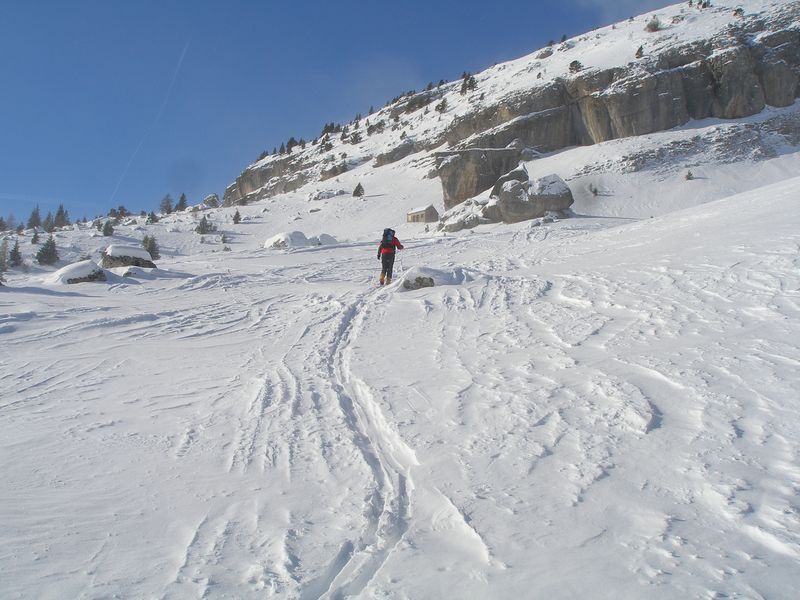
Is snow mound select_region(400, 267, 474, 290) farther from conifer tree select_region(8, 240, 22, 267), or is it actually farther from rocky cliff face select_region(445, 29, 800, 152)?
rocky cliff face select_region(445, 29, 800, 152)

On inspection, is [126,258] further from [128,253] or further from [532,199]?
[532,199]

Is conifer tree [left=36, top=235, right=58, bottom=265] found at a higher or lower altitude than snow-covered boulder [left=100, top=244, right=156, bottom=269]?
higher

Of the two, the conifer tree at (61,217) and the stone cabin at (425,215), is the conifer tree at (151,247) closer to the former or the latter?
the stone cabin at (425,215)

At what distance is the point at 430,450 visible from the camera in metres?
3.73

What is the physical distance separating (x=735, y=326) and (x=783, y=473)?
292cm

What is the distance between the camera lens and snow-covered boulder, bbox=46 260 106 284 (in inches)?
504

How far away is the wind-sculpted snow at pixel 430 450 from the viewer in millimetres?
2410

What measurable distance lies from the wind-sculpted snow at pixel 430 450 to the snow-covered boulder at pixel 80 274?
5128 millimetres

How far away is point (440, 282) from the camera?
1102cm

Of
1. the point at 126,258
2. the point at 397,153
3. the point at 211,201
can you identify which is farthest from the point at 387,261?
the point at 211,201

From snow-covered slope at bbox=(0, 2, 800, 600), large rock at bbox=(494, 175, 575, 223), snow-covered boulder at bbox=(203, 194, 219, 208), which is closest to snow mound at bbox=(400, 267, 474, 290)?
snow-covered slope at bbox=(0, 2, 800, 600)

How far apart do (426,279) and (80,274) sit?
9.17 m

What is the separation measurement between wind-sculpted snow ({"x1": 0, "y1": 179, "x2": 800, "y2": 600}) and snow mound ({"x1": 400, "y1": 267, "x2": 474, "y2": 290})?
277cm

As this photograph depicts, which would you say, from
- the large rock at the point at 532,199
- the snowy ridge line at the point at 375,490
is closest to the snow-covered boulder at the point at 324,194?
the large rock at the point at 532,199
